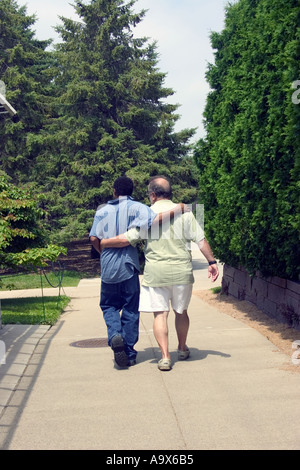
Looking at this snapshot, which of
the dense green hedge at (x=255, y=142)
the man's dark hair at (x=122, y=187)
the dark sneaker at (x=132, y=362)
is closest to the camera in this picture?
the dark sneaker at (x=132, y=362)

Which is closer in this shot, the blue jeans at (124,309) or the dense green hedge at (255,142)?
the blue jeans at (124,309)

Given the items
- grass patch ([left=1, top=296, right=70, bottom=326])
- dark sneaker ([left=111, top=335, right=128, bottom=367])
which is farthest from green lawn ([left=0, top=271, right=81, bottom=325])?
dark sneaker ([left=111, top=335, right=128, bottom=367])

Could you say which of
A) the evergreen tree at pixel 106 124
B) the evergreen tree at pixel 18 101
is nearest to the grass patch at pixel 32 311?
the evergreen tree at pixel 106 124

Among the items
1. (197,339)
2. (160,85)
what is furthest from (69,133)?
(197,339)

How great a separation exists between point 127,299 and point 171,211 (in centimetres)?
105

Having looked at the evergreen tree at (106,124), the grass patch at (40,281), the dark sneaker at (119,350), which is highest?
the evergreen tree at (106,124)

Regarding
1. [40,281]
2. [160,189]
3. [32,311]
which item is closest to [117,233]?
[160,189]

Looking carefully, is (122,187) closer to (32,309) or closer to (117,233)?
(117,233)

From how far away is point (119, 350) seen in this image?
253 inches

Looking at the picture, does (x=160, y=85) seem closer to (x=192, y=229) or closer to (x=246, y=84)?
(x=246, y=84)

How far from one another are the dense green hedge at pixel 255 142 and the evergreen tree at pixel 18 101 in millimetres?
16809

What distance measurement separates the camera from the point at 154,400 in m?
5.24

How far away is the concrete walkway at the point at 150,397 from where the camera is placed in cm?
427

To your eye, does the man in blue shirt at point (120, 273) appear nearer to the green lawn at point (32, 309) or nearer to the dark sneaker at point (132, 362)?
the dark sneaker at point (132, 362)
